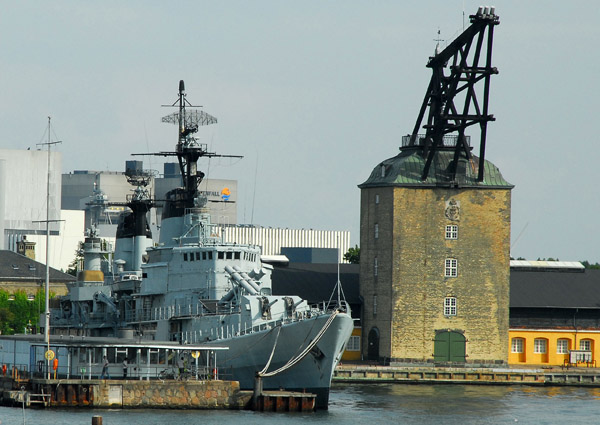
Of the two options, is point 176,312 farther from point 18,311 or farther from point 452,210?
point 18,311

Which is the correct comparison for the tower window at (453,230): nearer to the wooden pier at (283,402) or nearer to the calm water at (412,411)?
the calm water at (412,411)

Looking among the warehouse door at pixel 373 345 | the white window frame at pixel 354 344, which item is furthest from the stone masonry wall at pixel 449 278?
the white window frame at pixel 354 344

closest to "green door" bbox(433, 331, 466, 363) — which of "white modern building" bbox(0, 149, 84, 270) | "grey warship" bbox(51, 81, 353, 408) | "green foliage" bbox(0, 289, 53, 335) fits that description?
"grey warship" bbox(51, 81, 353, 408)

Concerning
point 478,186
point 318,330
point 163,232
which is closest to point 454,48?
point 478,186

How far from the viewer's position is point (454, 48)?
87.4 metres

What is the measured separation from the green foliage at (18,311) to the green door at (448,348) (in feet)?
103

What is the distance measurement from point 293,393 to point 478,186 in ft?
112

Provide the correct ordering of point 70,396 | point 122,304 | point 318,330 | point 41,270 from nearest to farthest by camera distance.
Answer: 1. point 70,396
2. point 318,330
3. point 122,304
4. point 41,270

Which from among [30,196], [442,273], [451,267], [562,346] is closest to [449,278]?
[442,273]

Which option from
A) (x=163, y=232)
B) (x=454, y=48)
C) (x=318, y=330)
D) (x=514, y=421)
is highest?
(x=454, y=48)

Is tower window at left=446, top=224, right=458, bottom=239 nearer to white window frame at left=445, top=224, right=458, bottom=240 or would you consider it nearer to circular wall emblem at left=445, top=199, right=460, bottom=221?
white window frame at left=445, top=224, right=458, bottom=240

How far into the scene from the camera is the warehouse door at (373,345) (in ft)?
289

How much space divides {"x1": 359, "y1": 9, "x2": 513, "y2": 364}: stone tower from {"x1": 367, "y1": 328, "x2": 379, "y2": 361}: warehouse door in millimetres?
834

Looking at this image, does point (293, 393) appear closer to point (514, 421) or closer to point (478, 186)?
point (514, 421)
